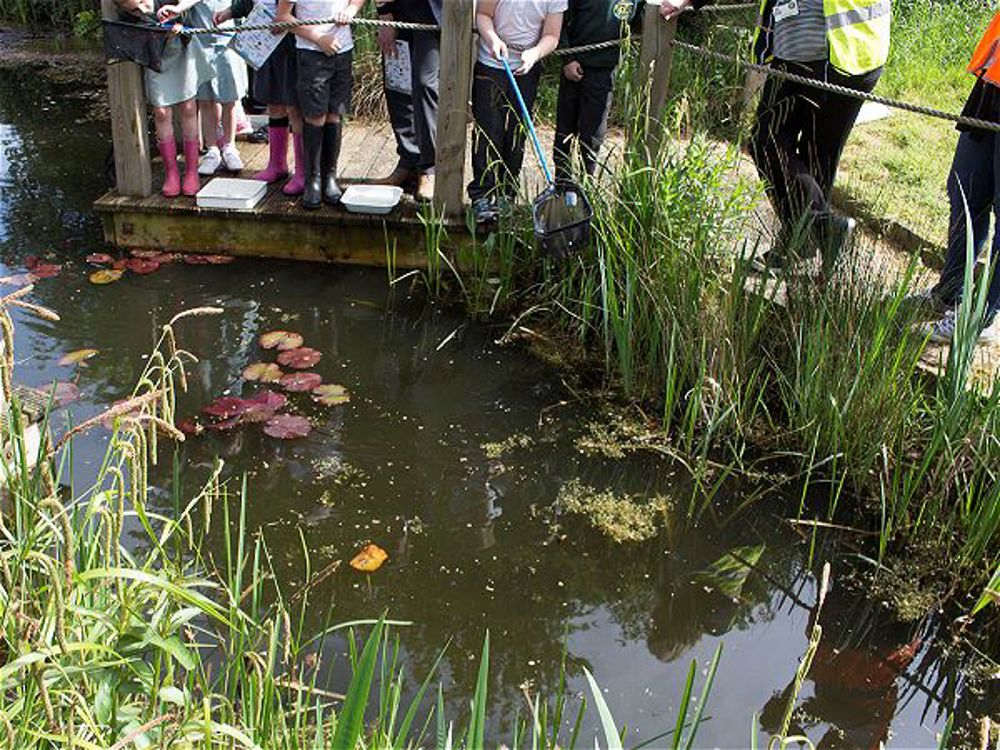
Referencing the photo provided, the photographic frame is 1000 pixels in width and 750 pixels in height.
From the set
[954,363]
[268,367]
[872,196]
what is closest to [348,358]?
[268,367]

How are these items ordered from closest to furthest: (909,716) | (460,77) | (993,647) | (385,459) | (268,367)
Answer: (909,716)
(993,647)
(385,459)
(268,367)
(460,77)

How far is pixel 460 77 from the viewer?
4.44 metres

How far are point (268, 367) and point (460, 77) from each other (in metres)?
1.49

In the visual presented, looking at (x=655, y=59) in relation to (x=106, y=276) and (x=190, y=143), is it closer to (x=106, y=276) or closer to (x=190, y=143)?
(x=190, y=143)

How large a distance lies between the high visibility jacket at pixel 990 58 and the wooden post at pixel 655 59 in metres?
1.11

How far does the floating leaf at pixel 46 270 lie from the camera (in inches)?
177

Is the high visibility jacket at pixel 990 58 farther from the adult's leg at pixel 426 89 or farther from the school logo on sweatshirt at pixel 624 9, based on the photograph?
the adult's leg at pixel 426 89

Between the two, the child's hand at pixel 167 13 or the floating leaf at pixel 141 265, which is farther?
the floating leaf at pixel 141 265

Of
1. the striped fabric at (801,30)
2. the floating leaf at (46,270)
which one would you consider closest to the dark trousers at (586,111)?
the striped fabric at (801,30)

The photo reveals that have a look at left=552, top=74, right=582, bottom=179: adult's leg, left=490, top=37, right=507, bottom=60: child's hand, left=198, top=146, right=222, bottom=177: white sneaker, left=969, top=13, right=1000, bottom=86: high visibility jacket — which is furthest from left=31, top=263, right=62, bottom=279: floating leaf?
left=969, top=13, right=1000, bottom=86: high visibility jacket

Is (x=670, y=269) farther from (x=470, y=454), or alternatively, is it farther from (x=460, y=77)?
(x=460, y=77)

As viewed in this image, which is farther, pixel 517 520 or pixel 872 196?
pixel 872 196

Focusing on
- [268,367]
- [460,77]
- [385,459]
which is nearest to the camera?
[385,459]

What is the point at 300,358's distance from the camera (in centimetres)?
398
